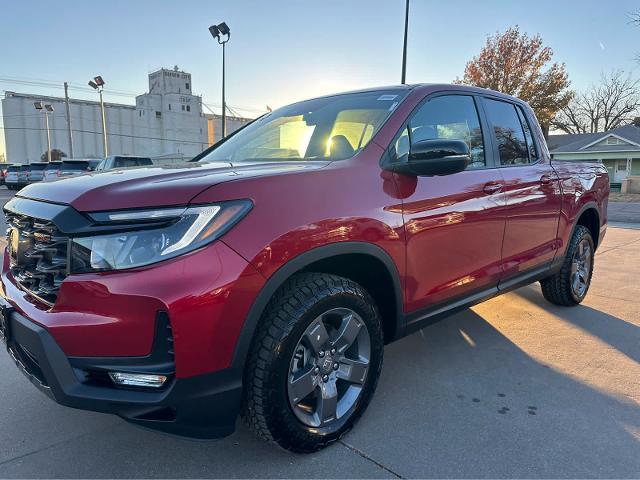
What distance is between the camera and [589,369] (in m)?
3.26

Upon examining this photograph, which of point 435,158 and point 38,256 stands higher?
point 435,158

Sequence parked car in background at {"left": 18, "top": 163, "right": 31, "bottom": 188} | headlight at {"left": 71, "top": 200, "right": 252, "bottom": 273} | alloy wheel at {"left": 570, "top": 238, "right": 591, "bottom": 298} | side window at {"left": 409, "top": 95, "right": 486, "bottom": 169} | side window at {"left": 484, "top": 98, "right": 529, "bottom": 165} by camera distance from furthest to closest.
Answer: parked car in background at {"left": 18, "top": 163, "right": 31, "bottom": 188}, alloy wheel at {"left": 570, "top": 238, "right": 591, "bottom": 298}, side window at {"left": 484, "top": 98, "right": 529, "bottom": 165}, side window at {"left": 409, "top": 95, "right": 486, "bottom": 169}, headlight at {"left": 71, "top": 200, "right": 252, "bottom": 273}

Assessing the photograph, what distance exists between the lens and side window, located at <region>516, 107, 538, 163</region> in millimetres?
3923

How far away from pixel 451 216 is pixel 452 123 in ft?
2.54

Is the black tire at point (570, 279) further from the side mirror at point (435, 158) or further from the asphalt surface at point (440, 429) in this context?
the side mirror at point (435, 158)

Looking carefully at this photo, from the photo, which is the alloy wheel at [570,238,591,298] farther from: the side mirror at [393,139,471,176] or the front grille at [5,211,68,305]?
the front grille at [5,211,68,305]

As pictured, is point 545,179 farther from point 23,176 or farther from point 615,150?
point 615,150

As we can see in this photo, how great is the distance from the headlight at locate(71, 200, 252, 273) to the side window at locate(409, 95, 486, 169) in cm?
150

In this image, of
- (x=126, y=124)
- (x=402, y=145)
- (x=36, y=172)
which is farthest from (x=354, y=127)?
(x=126, y=124)

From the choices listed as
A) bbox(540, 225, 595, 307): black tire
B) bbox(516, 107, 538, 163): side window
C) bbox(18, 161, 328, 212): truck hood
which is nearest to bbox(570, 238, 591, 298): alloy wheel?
bbox(540, 225, 595, 307): black tire

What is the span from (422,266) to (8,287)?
83.5 inches

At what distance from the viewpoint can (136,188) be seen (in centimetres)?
187

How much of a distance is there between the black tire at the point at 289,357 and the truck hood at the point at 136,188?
0.56 metres

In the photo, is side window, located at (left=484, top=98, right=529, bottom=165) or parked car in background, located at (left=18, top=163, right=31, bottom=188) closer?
side window, located at (left=484, top=98, right=529, bottom=165)
